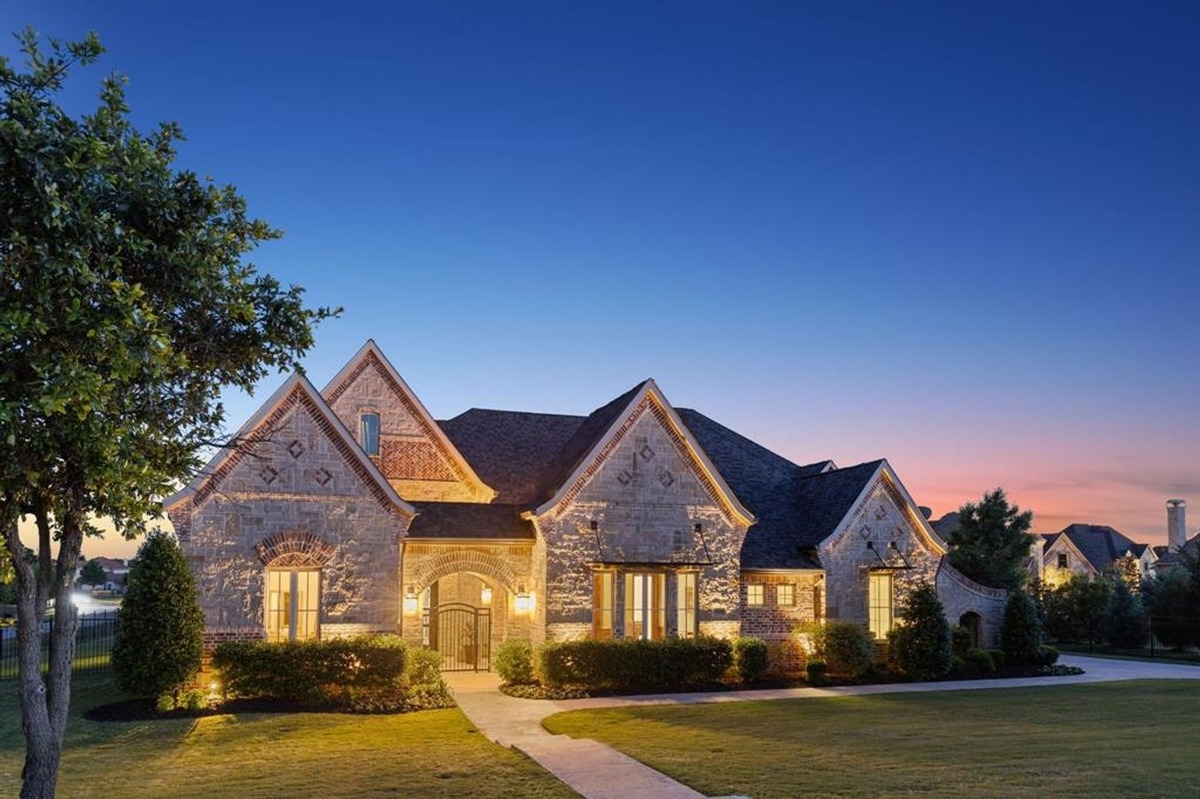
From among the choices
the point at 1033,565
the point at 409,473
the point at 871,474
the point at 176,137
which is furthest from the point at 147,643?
the point at 1033,565

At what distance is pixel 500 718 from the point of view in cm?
2075

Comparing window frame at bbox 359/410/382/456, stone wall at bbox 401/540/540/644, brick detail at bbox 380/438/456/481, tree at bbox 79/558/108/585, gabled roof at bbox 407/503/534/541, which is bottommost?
tree at bbox 79/558/108/585

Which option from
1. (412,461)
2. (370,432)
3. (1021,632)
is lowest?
(1021,632)

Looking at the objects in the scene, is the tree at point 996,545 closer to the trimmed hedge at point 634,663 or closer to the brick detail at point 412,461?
the trimmed hedge at point 634,663

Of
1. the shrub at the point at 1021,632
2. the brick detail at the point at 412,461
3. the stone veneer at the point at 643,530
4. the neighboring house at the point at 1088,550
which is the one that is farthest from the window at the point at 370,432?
the neighboring house at the point at 1088,550

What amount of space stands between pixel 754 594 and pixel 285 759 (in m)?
16.0

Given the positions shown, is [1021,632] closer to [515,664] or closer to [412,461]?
[515,664]

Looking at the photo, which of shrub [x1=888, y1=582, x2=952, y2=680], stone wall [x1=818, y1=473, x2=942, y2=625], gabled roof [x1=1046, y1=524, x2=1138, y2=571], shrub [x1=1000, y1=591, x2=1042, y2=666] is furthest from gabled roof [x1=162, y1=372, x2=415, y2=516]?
gabled roof [x1=1046, y1=524, x2=1138, y2=571]

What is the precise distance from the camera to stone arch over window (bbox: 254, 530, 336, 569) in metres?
23.8

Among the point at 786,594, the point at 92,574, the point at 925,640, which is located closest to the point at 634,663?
the point at 786,594

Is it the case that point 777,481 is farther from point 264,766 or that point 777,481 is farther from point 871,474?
point 264,766

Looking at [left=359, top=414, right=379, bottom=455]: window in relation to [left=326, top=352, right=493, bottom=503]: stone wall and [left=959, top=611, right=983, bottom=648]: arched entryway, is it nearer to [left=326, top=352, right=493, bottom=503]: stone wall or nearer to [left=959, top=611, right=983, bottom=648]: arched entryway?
[left=326, top=352, right=493, bottom=503]: stone wall

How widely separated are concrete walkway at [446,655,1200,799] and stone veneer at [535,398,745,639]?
9.39ft

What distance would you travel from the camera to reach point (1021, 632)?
31281 millimetres
